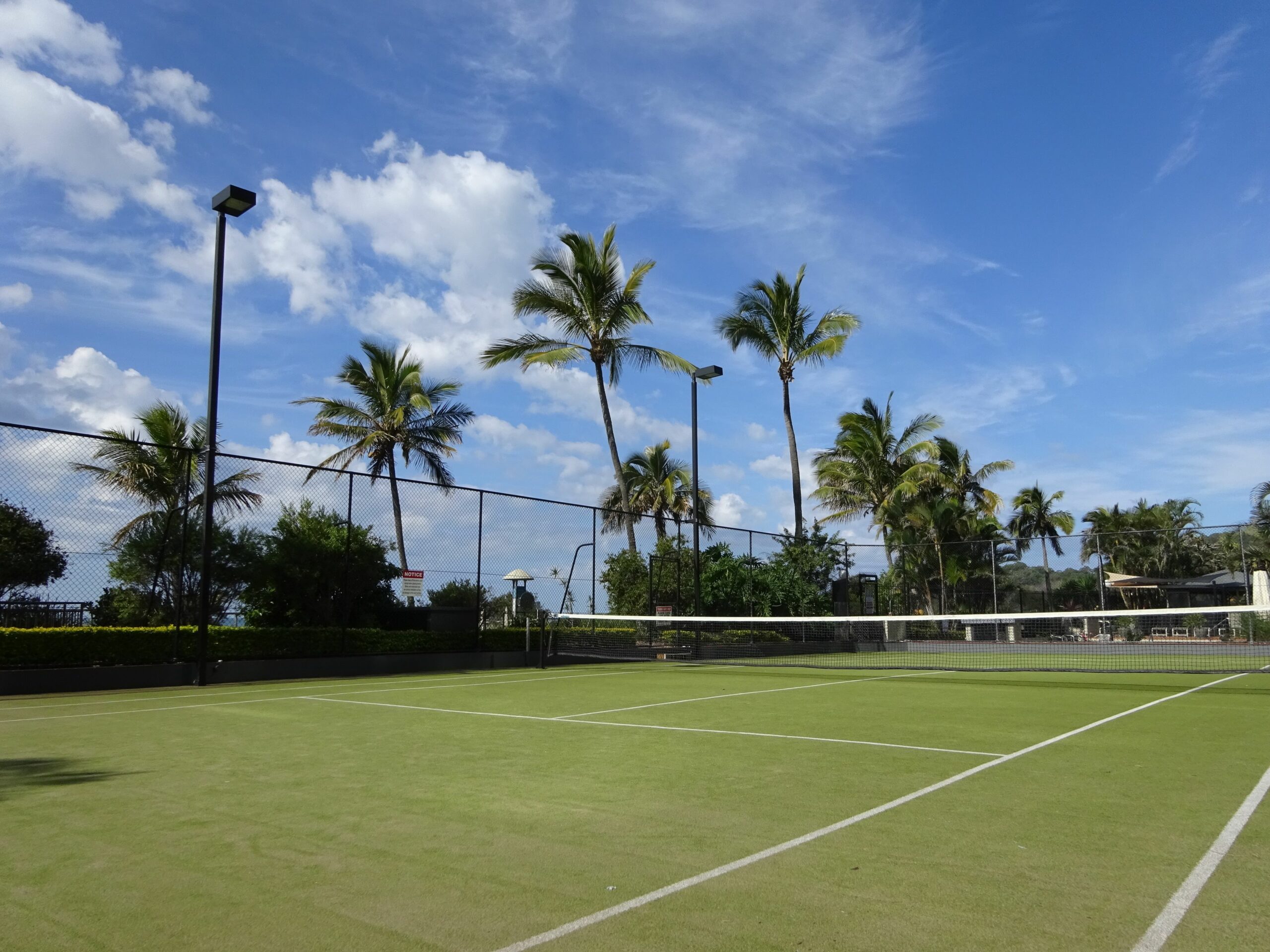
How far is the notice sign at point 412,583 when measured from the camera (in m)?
17.3

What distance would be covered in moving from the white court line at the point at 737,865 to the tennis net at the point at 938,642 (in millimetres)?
9582

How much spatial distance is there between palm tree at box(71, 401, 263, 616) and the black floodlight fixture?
362cm

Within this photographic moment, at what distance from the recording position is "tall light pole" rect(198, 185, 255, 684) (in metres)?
13.5

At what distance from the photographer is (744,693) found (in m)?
11.9

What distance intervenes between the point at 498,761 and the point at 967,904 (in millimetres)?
3791

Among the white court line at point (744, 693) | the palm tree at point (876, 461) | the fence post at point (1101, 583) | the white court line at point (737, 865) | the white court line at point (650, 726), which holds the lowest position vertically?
the white court line at point (744, 693)

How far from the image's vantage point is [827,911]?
3328 millimetres

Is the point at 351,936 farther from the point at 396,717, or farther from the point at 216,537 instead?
the point at 216,537

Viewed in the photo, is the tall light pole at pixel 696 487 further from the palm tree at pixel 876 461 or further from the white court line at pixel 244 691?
the palm tree at pixel 876 461

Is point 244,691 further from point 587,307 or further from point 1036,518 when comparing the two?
point 1036,518

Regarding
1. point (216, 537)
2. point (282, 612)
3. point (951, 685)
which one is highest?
point (216, 537)

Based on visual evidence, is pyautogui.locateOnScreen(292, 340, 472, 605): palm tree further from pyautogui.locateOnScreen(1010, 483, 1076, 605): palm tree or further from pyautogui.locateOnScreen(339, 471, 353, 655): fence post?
pyautogui.locateOnScreen(1010, 483, 1076, 605): palm tree

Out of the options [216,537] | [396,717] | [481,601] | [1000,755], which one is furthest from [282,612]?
[1000,755]

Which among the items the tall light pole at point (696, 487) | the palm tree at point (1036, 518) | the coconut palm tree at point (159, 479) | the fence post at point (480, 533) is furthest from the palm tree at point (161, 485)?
the palm tree at point (1036, 518)
